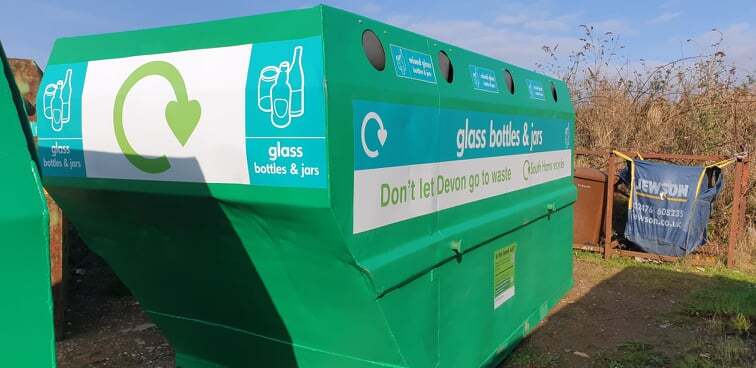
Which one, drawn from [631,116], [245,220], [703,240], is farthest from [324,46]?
[631,116]

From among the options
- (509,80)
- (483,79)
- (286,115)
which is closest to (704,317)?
(509,80)

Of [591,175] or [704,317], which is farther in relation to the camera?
[591,175]

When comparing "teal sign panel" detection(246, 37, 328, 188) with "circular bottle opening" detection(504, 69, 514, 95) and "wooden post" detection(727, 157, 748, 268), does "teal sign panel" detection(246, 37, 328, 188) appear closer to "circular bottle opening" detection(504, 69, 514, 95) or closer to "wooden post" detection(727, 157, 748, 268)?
"circular bottle opening" detection(504, 69, 514, 95)

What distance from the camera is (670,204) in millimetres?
7129

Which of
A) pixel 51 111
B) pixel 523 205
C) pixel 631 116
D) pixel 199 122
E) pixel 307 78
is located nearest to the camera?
pixel 307 78

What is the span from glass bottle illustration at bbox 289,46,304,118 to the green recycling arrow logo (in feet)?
1.44

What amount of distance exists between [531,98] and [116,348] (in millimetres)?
3620

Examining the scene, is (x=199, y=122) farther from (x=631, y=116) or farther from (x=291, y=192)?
(x=631, y=116)

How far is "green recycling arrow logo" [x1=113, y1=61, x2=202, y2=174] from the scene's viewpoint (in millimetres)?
2238

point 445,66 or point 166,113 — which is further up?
point 445,66

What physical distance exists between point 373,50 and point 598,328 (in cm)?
372

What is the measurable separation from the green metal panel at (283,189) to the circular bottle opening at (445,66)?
61mm

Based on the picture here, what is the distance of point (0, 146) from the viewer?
3.77ft

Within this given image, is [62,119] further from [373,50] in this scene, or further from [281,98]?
[373,50]
